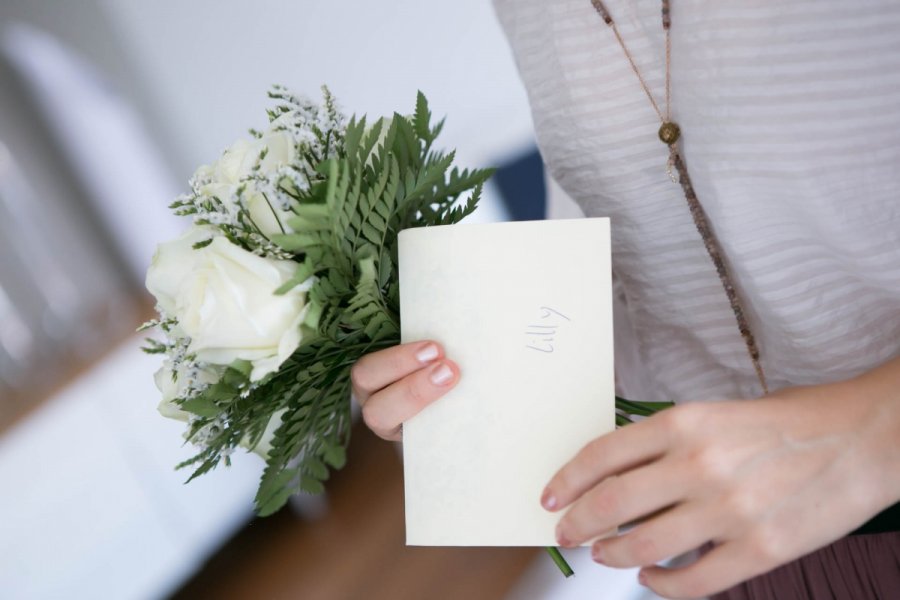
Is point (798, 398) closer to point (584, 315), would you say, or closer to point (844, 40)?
point (584, 315)

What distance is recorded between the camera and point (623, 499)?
1.56 ft

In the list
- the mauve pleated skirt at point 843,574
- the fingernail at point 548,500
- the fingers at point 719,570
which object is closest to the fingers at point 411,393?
the fingernail at point 548,500

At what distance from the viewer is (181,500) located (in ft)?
4.71

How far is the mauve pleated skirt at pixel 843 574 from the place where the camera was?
69 centimetres

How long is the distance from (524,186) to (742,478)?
1.69 metres

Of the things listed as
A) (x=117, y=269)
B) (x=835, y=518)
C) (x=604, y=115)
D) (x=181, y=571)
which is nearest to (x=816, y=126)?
(x=604, y=115)

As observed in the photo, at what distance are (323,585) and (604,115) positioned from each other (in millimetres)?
1184

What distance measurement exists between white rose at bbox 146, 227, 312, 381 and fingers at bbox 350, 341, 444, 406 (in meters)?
0.09

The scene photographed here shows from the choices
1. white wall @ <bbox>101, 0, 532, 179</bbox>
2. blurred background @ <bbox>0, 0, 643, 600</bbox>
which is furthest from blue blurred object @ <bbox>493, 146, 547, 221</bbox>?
blurred background @ <bbox>0, 0, 643, 600</bbox>

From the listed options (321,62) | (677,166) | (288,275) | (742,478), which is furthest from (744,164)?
(321,62)

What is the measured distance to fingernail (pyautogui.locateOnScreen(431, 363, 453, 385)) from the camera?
0.52m

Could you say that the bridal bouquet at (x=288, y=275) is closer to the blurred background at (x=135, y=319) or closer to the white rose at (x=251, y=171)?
the white rose at (x=251, y=171)

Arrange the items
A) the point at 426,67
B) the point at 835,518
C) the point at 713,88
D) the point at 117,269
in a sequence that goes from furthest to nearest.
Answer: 1. the point at 426,67
2. the point at 117,269
3. the point at 713,88
4. the point at 835,518

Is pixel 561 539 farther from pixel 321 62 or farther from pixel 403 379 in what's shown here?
pixel 321 62
